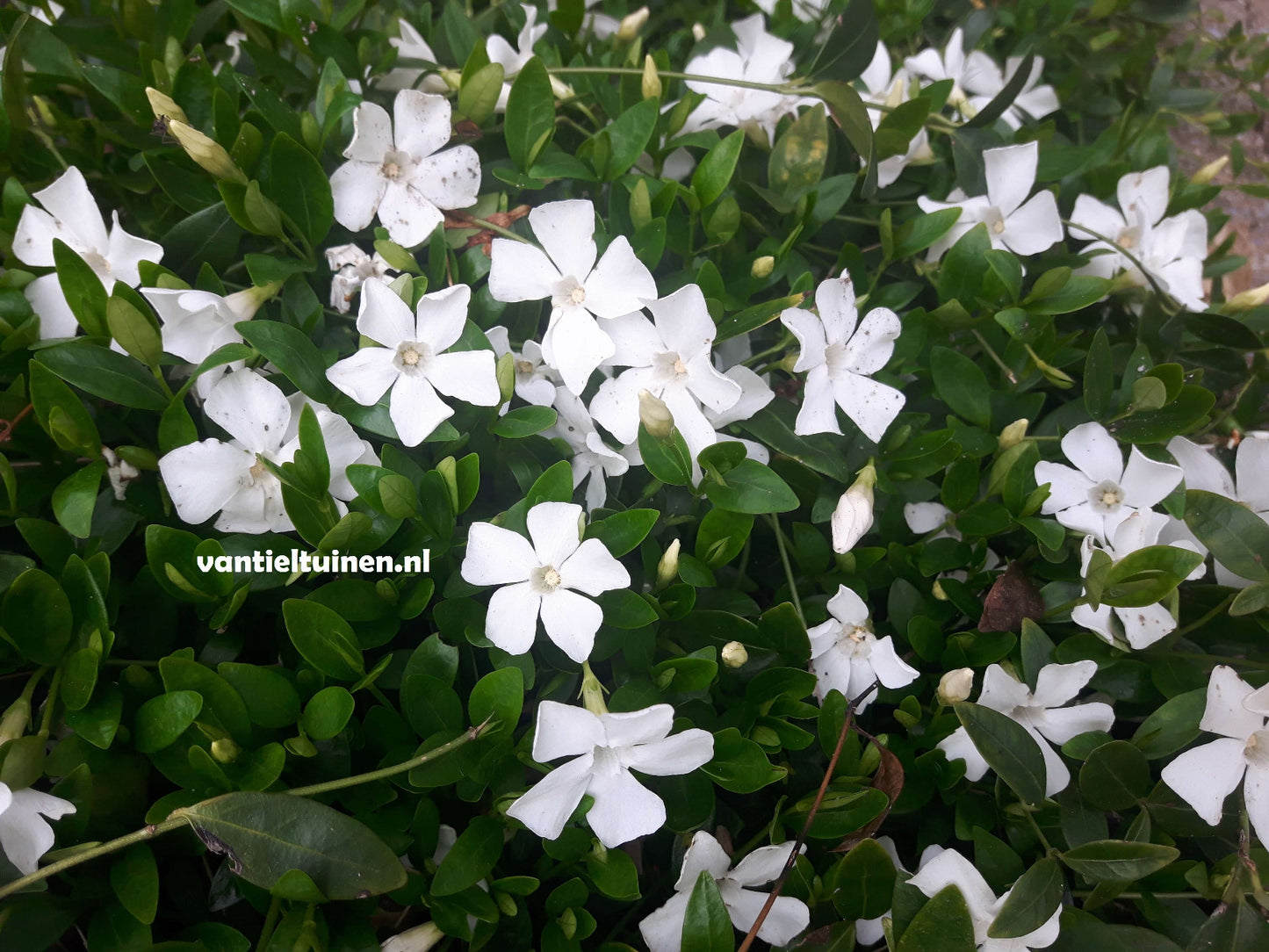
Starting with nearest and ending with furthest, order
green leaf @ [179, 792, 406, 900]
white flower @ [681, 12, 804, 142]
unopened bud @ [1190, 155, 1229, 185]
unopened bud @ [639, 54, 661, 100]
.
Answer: green leaf @ [179, 792, 406, 900] → unopened bud @ [639, 54, 661, 100] → white flower @ [681, 12, 804, 142] → unopened bud @ [1190, 155, 1229, 185]

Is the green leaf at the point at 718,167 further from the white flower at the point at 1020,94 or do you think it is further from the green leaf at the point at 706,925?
the green leaf at the point at 706,925

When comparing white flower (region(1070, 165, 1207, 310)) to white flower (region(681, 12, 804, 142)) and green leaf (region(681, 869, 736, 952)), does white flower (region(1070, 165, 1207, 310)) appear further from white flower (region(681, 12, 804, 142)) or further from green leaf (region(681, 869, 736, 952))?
green leaf (region(681, 869, 736, 952))

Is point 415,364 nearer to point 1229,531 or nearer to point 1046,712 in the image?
point 1046,712

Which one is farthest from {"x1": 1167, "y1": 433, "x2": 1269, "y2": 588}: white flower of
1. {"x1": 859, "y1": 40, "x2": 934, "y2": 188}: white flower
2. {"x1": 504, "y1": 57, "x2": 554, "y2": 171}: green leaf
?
{"x1": 504, "y1": 57, "x2": 554, "y2": 171}: green leaf

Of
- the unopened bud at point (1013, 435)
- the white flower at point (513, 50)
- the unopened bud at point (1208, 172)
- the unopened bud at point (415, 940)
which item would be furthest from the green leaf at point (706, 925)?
the unopened bud at point (1208, 172)

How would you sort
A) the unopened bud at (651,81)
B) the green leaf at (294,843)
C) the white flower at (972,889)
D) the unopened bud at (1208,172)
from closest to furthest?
1. the green leaf at (294,843)
2. the white flower at (972,889)
3. the unopened bud at (651,81)
4. the unopened bud at (1208,172)

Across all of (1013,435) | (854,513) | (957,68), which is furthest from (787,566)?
(957,68)
